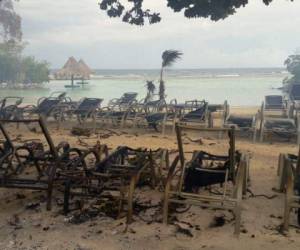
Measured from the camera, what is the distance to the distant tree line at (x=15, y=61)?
40156 millimetres

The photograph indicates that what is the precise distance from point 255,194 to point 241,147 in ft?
11.6

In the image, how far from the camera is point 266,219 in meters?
4.81

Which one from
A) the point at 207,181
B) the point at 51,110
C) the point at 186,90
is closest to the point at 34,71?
the point at 186,90

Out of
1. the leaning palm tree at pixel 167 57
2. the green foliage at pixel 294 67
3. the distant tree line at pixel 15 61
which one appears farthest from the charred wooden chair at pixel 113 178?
the distant tree line at pixel 15 61

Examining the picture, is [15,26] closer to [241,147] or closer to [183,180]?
[241,147]

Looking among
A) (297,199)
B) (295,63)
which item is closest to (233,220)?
(297,199)

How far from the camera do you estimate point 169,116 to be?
38.3 feet

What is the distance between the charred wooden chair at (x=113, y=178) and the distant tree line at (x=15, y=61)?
37.4 metres

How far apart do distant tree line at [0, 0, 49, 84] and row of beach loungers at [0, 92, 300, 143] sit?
29342mm

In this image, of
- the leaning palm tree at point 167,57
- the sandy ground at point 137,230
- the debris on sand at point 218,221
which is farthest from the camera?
the leaning palm tree at point 167,57

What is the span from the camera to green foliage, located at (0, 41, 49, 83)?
136 feet

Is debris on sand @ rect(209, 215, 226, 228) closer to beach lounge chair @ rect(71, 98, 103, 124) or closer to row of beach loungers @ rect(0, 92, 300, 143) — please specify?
row of beach loungers @ rect(0, 92, 300, 143)

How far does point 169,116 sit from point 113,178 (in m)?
6.56

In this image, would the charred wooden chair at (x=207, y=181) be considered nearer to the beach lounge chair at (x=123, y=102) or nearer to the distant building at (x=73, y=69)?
the beach lounge chair at (x=123, y=102)
